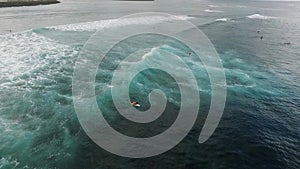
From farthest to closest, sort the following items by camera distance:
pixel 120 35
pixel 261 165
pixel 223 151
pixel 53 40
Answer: pixel 120 35
pixel 53 40
pixel 223 151
pixel 261 165

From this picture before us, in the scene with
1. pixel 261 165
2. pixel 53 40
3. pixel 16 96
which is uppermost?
pixel 53 40

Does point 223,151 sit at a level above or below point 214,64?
below

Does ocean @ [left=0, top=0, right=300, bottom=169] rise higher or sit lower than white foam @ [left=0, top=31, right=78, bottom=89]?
lower

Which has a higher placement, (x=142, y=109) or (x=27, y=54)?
(x=27, y=54)

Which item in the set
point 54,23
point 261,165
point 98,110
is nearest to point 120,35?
point 54,23

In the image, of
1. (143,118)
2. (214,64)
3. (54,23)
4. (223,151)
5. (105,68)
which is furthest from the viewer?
(54,23)

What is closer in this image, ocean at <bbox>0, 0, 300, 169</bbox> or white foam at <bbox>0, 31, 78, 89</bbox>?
ocean at <bbox>0, 0, 300, 169</bbox>

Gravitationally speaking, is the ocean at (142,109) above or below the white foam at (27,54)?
below

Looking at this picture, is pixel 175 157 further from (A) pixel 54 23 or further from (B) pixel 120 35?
(A) pixel 54 23

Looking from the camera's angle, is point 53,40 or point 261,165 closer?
point 261,165

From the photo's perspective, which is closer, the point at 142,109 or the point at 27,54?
the point at 142,109

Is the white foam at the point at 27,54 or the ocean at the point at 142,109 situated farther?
the white foam at the point at 27,54
